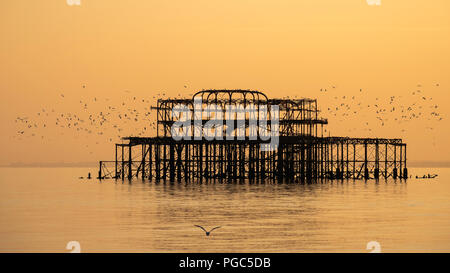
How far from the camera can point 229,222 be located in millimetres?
51312

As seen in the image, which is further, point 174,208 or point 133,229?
point 174,208

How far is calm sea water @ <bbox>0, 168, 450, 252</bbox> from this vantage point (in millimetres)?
40781

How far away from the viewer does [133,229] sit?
47.6 meters

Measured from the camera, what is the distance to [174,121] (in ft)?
345

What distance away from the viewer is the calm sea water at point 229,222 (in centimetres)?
4078
